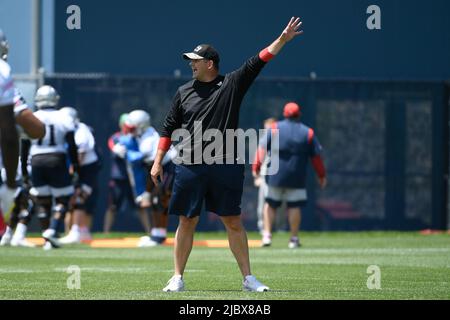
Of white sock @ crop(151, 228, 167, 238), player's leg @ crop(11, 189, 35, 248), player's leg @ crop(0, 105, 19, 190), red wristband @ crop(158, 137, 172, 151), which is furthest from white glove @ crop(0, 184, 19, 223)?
white sock @ crop(151, 228, 167, 238)

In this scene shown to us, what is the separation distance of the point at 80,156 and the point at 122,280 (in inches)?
366

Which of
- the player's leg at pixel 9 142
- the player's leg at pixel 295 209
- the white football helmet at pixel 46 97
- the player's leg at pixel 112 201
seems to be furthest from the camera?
the player's leg at pixel 112 201

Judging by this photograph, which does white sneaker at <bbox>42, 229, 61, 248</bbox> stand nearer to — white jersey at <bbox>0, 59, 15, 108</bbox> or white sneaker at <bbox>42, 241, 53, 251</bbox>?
white sneaker at <bbox>42, 241, 53, 251</bbox>

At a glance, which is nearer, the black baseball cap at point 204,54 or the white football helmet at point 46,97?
the black baseball cap at point 204,54

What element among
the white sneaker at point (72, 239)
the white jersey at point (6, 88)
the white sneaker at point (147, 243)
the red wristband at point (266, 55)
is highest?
the red wristband at point (266, 55)

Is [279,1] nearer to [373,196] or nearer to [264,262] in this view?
[373,196]

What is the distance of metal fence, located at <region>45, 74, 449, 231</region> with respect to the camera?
85.5 ft

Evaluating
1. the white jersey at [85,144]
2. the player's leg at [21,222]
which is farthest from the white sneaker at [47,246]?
the white jersey at [85,144]

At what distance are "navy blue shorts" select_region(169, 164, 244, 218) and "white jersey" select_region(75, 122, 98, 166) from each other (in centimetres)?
1078

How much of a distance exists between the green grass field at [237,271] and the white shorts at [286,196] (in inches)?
28.4

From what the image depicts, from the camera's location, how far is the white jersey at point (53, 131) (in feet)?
63.4

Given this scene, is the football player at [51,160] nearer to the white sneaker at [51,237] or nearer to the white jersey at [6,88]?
the white sneaker at [51,237]

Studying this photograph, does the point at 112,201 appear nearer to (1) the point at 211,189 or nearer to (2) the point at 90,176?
(2) the point at 90,176
